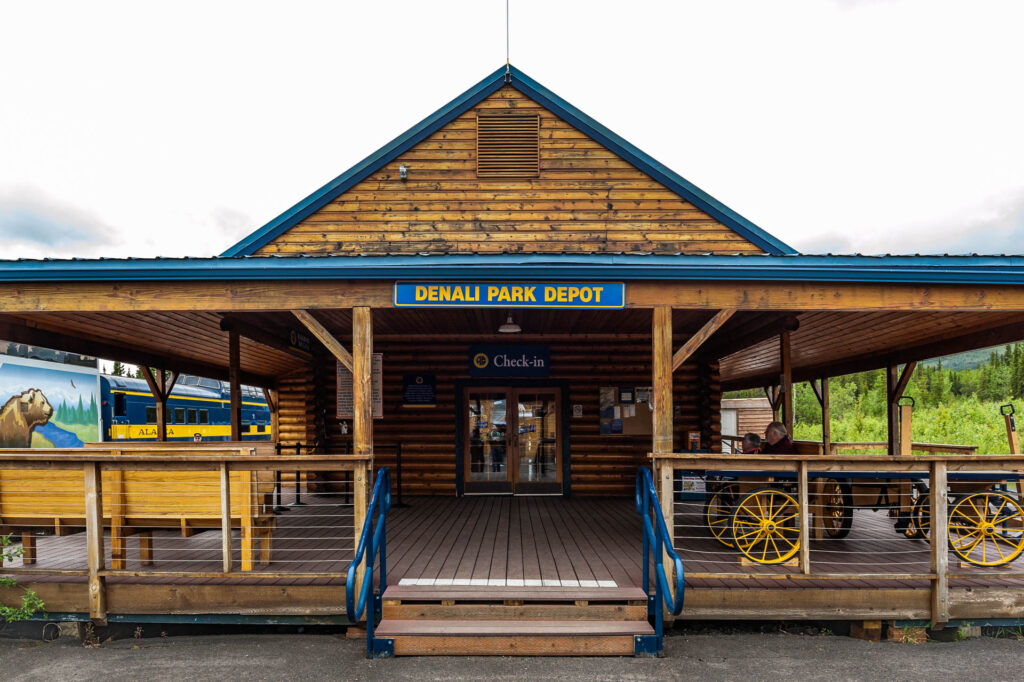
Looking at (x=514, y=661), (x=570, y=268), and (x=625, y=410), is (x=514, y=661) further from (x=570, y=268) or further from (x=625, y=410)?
(x=625, y=410)

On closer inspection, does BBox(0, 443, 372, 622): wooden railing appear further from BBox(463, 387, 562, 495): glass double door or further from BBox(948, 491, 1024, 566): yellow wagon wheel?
BBox(948, 491, 1024, 566): yellow wagon wheel

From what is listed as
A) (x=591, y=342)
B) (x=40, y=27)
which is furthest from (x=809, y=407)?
(x=40, y=27)

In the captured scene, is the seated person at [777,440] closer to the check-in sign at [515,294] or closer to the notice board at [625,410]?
the check-in sign at [515,294]

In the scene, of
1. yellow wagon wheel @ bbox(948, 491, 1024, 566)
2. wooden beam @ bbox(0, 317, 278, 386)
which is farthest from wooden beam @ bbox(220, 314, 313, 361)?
yellow wagon wheel @ bbox(948, 491, 1024, 566)

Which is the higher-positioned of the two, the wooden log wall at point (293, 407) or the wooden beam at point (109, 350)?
the wooden beam at point (109, 350)

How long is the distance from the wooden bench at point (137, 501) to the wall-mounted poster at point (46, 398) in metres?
9.89

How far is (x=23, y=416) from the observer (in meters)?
13.9

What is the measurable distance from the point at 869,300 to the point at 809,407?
55.3m

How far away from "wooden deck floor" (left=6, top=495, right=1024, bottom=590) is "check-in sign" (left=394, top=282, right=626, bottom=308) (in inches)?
85.4

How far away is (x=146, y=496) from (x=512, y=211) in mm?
6271

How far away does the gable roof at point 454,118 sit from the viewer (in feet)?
31.3

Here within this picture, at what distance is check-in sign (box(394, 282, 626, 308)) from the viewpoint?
5523 mm

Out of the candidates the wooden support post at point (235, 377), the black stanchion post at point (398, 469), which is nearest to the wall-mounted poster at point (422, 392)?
the black stanchion post at point (398, 469)

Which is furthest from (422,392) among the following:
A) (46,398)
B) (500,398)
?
(46,398)
